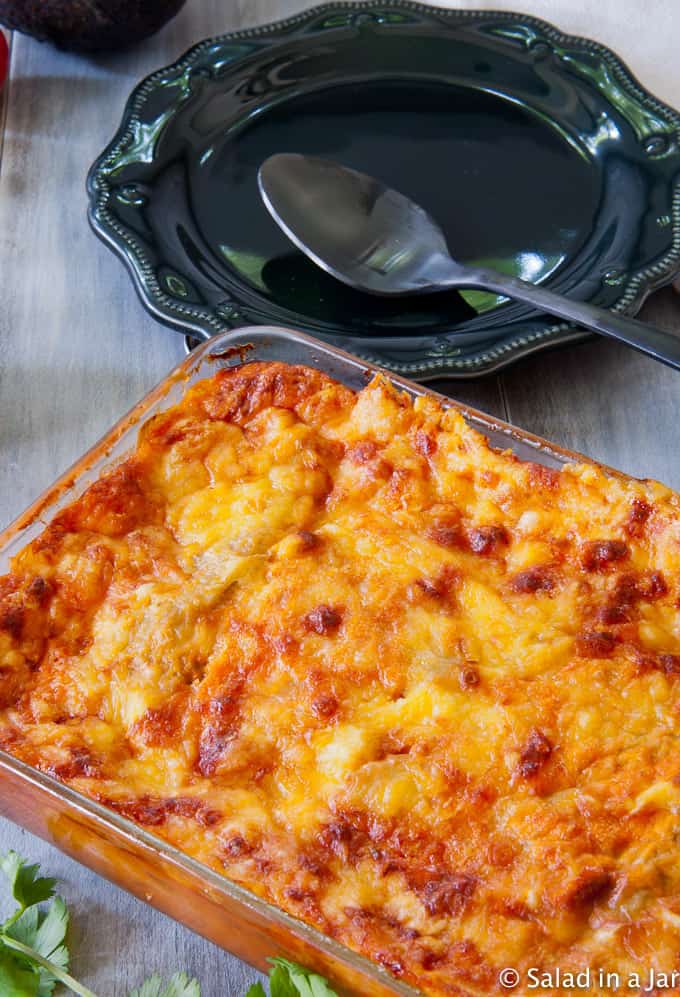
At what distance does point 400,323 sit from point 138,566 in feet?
3.33

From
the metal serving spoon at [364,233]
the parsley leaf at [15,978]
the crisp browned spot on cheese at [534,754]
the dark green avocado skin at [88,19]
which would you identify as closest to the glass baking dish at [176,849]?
the parsley leaf at [15,978]

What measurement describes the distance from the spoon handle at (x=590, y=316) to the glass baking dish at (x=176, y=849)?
401 millimetres

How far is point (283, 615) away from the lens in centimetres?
183

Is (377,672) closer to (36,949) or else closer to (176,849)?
(176,849)

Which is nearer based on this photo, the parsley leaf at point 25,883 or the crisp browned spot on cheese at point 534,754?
the crisp browned spot on cheese at point 534,754

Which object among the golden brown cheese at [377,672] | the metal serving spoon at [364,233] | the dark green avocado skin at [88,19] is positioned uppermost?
the dark green avocado skin at [88,19]

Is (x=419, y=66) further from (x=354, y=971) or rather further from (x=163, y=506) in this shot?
(x=354, y=971)

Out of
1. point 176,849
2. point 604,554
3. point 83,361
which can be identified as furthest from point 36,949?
point 83,361

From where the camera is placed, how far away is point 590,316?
2.40m

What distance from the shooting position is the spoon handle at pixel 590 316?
2.27 meters

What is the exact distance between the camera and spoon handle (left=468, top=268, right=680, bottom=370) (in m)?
2.27

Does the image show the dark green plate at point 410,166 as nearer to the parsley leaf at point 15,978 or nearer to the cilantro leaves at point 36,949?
the cilantro leaves at point 36,949

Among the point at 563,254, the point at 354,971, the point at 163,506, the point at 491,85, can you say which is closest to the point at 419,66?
the point at 491,85

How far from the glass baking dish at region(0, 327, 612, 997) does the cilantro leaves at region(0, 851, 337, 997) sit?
0.07m
